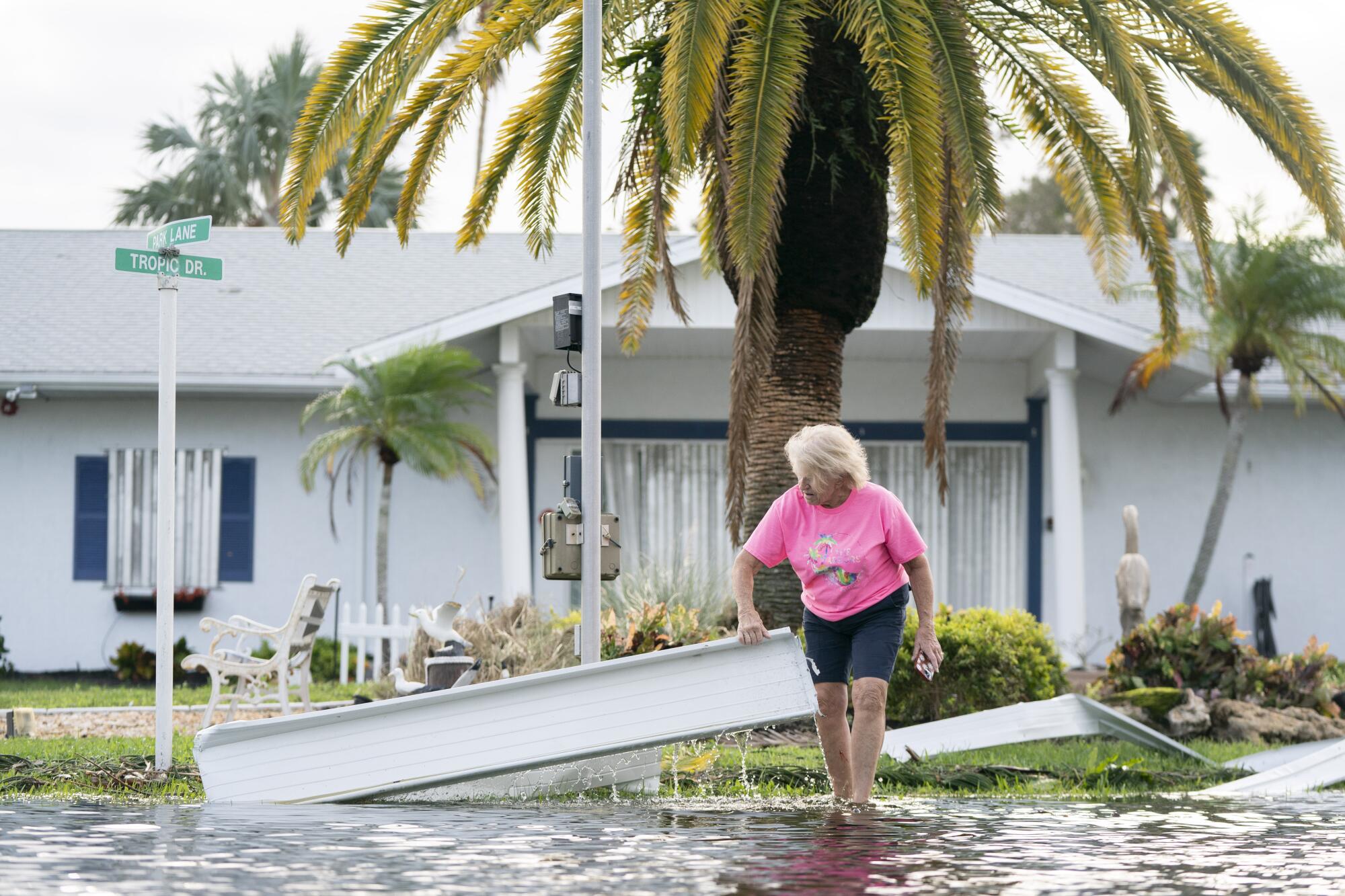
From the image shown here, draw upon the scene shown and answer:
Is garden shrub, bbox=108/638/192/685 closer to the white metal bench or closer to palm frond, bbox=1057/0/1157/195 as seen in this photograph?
the white metal bench

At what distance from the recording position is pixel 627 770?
6758 millimetres

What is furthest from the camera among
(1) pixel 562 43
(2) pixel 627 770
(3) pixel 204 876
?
(1) pixel 562 43

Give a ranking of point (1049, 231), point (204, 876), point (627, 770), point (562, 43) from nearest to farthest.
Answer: point (204, 876), point (627, 770), point (562, 43), point (1049, 231)

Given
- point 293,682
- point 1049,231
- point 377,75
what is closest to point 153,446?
point 293,682

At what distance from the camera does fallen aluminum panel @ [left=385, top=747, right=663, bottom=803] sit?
248 inches

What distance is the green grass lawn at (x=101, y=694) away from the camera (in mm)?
12305

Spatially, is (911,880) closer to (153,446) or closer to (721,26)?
(721,26)

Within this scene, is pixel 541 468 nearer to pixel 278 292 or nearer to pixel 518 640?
pixel 278 292

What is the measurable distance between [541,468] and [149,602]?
448cm

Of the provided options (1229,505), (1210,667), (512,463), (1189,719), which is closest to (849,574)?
(1189,719)

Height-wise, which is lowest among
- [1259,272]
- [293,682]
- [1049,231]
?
[293,682]

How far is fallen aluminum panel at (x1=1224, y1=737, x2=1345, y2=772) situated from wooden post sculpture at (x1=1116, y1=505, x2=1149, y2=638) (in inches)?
134

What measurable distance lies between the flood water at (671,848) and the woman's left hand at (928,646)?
0.63 metres

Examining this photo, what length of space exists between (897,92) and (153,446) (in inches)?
422
